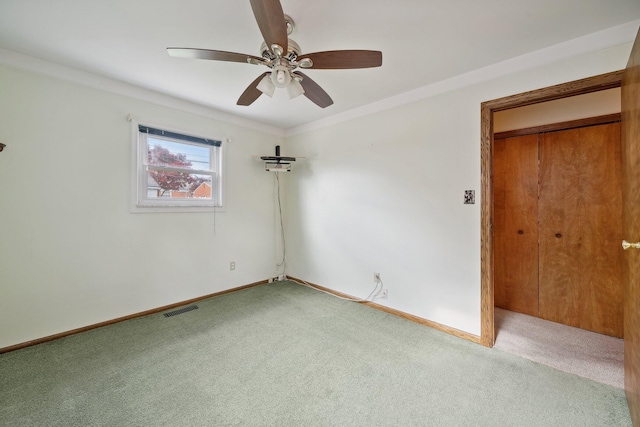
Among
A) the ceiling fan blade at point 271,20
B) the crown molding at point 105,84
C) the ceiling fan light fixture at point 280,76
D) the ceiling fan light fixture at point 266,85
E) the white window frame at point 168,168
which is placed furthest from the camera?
the white window frame at point 168,168

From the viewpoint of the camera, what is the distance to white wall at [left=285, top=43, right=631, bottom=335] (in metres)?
2.24

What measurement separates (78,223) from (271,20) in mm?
2561

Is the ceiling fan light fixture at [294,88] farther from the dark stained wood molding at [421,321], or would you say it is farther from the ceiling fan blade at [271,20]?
the dark stained wood molding at [421,321]

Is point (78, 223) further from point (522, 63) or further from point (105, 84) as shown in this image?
point (522, 63)

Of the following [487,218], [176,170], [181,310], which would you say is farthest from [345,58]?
[181,310]

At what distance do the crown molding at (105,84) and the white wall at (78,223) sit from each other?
54mm

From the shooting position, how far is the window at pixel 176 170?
2766mm

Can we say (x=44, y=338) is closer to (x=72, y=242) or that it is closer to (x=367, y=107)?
(x=72, y=242)

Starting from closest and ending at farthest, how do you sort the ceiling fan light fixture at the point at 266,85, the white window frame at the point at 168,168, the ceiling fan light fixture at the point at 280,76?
the ceiling fan light fixture at the point at 280,76
the ceiling fan light fixture at the point at 266,85
the white window frame at the point at 168,168

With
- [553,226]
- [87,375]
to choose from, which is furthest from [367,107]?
[87,375]

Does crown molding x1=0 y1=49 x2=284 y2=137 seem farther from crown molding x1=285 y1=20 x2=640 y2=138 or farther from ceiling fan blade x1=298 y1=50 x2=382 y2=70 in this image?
ceiling fan blade x1=298 y1=50 x2=382 y2=70

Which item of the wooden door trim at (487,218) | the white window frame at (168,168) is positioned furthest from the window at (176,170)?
the wooden door trim at (487,218)

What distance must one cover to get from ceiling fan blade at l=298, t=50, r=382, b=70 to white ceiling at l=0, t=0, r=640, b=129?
1.07ft

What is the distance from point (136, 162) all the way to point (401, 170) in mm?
2866
